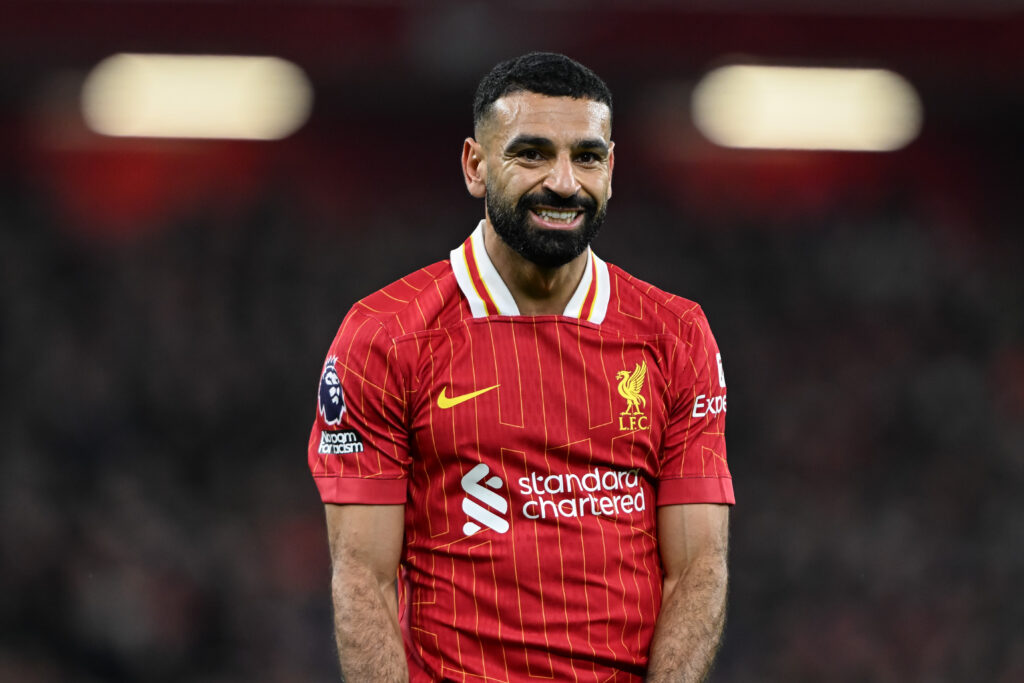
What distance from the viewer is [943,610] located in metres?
5.69

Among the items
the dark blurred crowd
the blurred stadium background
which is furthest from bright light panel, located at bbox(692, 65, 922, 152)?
the dark blurred crowd

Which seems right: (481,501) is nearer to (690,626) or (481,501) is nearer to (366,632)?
(366,632)

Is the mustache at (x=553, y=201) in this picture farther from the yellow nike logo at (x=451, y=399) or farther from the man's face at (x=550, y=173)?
the yellow nike logo at (x=451, y=399)

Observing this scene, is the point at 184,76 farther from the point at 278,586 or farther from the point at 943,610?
the point at 943,610

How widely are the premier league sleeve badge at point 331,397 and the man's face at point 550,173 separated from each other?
343 mm

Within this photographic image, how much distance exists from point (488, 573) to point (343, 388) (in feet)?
1.17

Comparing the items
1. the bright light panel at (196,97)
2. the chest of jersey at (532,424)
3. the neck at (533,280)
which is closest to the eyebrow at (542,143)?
the neck at (533,280)

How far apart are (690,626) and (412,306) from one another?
0.66 meters

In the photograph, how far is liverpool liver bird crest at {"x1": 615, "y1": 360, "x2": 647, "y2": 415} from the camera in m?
1.95

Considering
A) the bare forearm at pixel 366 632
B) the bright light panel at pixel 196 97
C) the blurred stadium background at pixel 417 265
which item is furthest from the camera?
the bright light panel at pixel 196 97

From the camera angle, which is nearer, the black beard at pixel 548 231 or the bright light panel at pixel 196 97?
the black beard at pixel 548 231

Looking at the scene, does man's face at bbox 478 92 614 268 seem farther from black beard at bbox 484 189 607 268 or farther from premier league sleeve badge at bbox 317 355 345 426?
premier league sleeve badge at bbox 317 355 345 426

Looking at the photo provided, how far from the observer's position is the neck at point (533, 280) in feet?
6.51

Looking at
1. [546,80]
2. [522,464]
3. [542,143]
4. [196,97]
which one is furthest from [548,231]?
[196,97]
